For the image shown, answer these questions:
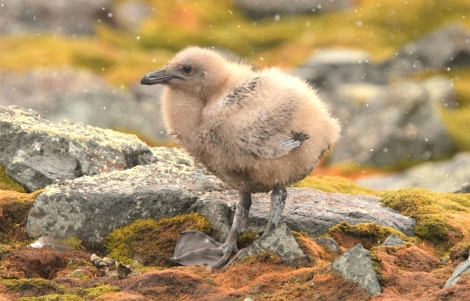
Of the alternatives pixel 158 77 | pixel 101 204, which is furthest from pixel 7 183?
pixel 158 77

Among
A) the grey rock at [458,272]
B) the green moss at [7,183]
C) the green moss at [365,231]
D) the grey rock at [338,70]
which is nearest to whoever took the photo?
the grey rock at [458,272]

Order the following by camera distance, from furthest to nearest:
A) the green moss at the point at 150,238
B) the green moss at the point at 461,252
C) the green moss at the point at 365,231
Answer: the green moss at the point at 365,231
the green moss at the point at 150,238
the green moss at the point at 461,252

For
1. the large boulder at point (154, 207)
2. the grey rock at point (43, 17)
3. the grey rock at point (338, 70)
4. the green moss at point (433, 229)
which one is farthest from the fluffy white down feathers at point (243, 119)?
the grey rock at point (43, 17)

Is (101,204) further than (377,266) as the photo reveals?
Yes

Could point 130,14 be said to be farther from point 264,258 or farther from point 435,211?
point 264,258

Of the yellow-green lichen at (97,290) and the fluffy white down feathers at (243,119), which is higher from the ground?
the fluffy white down feathers at (243,119)

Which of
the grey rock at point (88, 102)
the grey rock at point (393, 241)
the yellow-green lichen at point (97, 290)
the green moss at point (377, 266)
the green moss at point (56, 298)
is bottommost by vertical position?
the grey rock at point (88, 102)

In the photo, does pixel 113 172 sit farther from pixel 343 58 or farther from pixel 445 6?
pixel 445 6

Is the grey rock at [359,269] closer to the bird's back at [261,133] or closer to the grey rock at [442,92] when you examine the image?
the bird's back at [261,133]

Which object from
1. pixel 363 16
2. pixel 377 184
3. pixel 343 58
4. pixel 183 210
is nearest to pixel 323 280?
pixel 183 210
